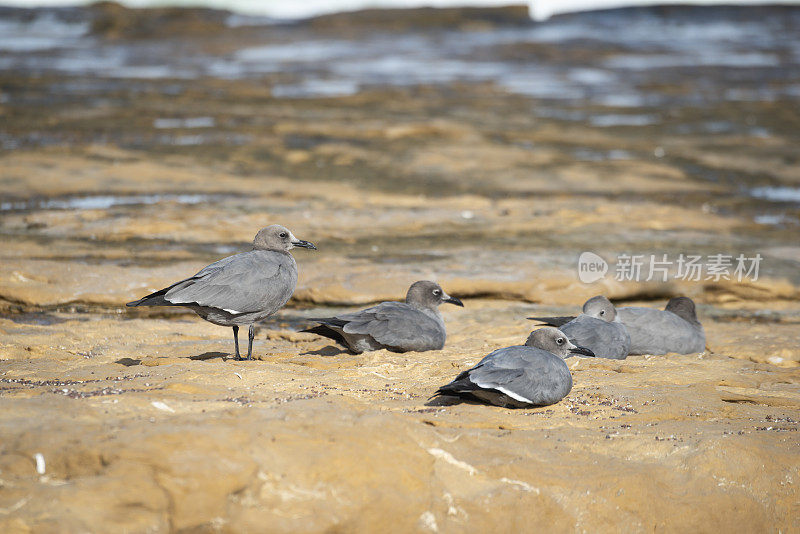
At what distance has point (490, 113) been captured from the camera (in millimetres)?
21312

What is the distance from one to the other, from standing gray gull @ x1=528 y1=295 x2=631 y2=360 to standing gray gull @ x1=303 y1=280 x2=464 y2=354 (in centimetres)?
106

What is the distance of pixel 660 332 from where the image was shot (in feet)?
24.4

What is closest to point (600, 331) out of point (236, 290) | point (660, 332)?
point (660, 332)

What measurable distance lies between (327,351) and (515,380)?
2.13m

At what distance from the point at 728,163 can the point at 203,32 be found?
3131cm

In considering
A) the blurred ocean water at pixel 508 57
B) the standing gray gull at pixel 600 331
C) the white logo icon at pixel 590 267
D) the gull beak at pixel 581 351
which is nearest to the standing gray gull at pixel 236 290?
the gull beak at pixel 581 351

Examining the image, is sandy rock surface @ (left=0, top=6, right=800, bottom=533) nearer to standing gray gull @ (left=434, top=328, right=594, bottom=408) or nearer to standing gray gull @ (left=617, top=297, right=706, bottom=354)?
standing gray gull @ (left=434, top=328, right=594, bottom=408)

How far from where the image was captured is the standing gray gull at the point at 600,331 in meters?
6.87

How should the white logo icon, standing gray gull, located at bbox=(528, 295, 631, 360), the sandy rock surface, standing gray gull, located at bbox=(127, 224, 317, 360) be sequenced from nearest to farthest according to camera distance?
Answer: the sandy rock surface, standing gray gull, located at bbox=(127, 224, 317, 360), standing gray gull, located at bbox=(528, 295, 631, 360), the white logo icon

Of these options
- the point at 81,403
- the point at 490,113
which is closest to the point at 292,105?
the point at 490,113

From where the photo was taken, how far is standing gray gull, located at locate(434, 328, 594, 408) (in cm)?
520

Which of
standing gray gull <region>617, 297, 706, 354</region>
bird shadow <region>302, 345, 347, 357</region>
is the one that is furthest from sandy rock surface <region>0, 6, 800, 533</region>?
standing gray gull <region>617, 297, 706, 354</region>

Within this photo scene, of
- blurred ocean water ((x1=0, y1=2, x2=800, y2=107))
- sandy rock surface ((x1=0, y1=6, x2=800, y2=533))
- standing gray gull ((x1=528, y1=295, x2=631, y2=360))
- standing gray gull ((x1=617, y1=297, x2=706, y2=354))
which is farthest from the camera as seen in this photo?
blurred ocean water ((x1=0, y1=2, x2=800, y2=107))

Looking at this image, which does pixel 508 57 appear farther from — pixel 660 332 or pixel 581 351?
pixel 581 351
